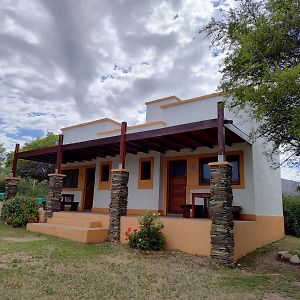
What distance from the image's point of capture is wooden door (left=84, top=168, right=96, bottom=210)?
15.4 metres

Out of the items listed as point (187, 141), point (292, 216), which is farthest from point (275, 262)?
point (292, 216)

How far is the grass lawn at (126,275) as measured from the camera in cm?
474

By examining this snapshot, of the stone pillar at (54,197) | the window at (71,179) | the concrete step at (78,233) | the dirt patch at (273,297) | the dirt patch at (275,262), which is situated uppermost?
the window at (71,179)

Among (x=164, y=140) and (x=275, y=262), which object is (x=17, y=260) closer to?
(x=164, y=140)

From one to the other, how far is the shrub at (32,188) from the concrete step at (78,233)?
12.9 meters

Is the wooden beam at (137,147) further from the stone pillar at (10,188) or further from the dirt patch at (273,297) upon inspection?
the stone pillar at (10,188)

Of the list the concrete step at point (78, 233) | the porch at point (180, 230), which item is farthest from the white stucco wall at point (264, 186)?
the concrete step at point (78, 233)

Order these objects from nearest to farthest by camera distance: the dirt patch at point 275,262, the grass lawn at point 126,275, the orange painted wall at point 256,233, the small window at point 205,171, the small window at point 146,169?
the grass lawn at point 126,275 < the dirt patch at point 275,262 < the orange painted wall at point 256,233 < the small window at point 205,171 < the small window at point 146,169

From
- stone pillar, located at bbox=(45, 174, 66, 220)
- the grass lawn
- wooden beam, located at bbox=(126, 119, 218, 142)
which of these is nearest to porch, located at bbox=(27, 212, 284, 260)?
stone pillar, located at bbox=(45, 174, 66, 220)

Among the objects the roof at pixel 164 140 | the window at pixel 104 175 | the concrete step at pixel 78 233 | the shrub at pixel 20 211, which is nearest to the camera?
the roof at pixel 164 140

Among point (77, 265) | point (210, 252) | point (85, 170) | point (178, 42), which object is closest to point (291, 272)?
point (210, 252)

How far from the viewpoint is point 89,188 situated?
15.6m

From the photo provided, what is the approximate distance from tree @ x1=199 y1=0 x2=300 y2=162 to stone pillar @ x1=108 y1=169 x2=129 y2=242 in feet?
15.5

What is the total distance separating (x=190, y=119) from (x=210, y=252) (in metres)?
5.71
